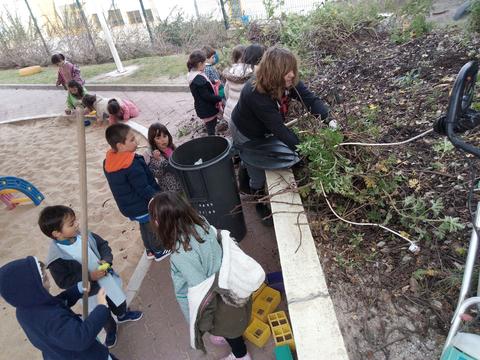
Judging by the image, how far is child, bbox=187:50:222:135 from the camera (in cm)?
464

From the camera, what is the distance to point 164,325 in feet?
9.59

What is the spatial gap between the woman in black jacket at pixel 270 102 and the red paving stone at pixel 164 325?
0.64m

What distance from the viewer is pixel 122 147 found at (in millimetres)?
2986

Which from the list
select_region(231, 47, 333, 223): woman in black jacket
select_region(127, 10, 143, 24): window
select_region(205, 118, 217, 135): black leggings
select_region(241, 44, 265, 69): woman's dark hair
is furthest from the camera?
select_region(127, 10, 143, 24): window

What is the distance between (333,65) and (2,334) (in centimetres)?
590

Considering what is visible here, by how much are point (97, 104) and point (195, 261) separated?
623cm

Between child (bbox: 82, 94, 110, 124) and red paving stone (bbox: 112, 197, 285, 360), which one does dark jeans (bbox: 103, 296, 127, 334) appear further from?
child (bbox: 82, 94, 110, 124)

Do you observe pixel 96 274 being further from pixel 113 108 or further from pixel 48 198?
pixel 113 108

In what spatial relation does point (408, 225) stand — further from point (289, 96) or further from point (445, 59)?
point (445, 59)

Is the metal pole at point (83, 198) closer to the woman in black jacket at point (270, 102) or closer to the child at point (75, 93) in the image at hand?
the woman in black jacket at point (270, 102)

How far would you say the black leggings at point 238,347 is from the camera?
2.43 meters

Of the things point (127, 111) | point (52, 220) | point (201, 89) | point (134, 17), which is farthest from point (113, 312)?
point (134, 17)

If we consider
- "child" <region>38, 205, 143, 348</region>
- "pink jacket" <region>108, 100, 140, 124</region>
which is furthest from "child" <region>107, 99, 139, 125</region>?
"child" <region>38, 205, 143, 348</region>

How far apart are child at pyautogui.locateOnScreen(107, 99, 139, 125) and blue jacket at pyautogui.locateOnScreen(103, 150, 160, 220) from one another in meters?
4.09
